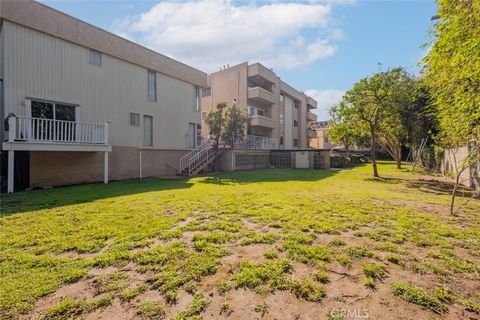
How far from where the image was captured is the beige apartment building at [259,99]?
25.5 m

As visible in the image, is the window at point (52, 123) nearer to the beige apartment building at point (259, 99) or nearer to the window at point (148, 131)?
the window at point (148, 131)

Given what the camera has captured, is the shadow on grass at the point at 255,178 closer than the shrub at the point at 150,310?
No

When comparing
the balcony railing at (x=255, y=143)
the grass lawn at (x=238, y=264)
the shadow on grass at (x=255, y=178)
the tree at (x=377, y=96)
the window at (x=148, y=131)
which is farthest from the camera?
the balcony railing at (x=255, y=143)

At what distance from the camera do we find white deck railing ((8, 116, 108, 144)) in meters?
9.48

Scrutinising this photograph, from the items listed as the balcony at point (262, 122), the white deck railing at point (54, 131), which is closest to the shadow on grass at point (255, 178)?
the white deck railing at point (54, 131)

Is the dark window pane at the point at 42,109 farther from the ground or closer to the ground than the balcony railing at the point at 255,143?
farther from the ground

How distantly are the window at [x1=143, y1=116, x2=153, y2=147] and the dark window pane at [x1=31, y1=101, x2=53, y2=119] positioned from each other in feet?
16.5

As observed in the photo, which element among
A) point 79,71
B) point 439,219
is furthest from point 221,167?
point 439,219

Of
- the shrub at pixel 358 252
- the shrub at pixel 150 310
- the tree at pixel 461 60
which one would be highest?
the tree at pixel 461 60

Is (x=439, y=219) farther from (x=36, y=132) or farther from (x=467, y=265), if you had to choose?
(x=36, y=132)

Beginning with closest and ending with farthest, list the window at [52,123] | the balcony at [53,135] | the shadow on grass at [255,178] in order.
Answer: the balcony at [53,135]
the window at [52,123]
the shadow on grass at [255,178]

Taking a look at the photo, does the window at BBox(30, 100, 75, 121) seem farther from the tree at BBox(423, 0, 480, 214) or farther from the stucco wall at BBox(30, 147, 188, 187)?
the tree at BBox(423, 0, 480, 214)

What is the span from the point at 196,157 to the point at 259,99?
1232 centimetres

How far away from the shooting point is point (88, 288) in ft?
9.55
